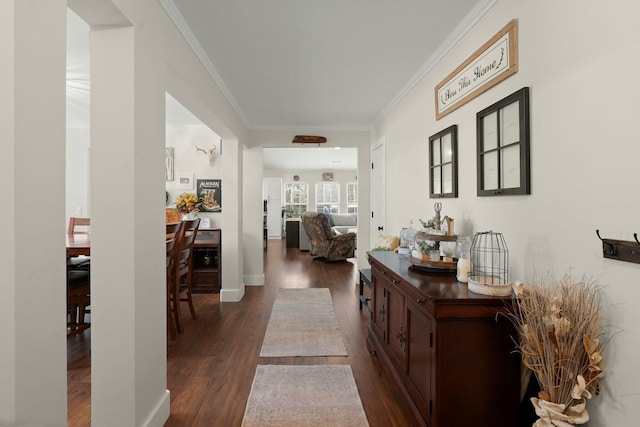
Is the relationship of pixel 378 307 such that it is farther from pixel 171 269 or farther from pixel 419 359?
pixel 171 269

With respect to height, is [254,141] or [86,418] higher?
[254,141]

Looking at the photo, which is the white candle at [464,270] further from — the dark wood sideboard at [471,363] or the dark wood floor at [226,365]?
the dark wood floor at [226,365]

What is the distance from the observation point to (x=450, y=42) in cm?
242

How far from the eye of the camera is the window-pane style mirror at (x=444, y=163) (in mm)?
2432

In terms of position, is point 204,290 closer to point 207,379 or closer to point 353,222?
point 207,379

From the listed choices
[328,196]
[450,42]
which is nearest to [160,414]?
[450,42]

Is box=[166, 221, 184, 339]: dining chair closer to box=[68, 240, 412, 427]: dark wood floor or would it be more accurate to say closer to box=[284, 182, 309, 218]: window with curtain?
box=[68, 240, 412, 427]: dark wood floor

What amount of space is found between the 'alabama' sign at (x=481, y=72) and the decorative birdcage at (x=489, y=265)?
0.92 metres

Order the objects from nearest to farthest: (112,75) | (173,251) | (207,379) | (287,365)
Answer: (112,75), (207,379), (287,365), (173,251)

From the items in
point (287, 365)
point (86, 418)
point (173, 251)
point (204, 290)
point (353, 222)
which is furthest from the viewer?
point (353, 222)

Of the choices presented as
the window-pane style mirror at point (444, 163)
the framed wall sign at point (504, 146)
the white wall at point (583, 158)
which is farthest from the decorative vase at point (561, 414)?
the window-pane style mirror at point (444, 163)

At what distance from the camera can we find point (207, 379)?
92.1 inches

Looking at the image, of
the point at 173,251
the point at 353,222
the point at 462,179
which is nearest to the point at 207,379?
the point at 173,251

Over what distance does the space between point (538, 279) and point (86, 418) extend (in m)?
2.67
